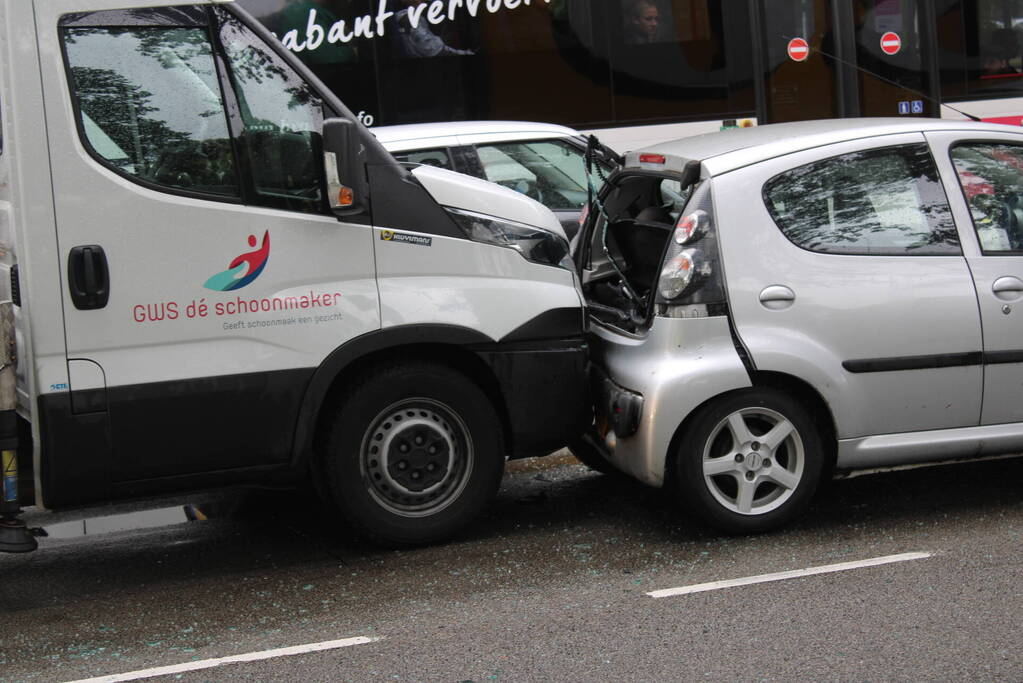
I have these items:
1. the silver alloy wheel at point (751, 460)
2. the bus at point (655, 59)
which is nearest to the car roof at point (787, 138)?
the silver alloy wheel at point (751, 460)

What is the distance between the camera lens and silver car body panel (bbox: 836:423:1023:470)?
542 centimetres

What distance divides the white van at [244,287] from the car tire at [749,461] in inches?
24.1

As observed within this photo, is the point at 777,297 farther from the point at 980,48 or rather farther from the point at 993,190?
the point at 980,48

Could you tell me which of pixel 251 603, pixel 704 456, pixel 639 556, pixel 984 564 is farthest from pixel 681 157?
pixel 251 603

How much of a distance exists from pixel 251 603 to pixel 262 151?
1789 mm

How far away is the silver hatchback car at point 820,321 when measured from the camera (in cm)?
522

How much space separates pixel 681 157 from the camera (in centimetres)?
561

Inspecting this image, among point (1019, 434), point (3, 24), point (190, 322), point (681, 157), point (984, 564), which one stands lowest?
point (984, 564)

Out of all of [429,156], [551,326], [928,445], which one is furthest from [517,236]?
[429,156]

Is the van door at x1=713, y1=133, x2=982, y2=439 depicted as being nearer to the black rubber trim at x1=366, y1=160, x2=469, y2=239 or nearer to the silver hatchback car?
the silver hatchback car

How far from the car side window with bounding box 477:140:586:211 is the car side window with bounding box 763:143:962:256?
3.88 metres

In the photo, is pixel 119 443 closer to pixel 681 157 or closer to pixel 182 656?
pixel 182 656

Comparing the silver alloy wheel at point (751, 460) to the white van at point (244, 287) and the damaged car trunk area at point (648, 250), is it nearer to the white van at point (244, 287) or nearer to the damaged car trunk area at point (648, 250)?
the damaged car trunk area at point (648, 250)

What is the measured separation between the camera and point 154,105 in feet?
16.1
